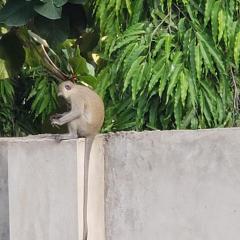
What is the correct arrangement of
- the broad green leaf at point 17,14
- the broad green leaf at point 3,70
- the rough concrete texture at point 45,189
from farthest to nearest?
the broad green leaf at point 3,70, the broad green leaf at point 17,14, the rough concrete texture at point 45,189

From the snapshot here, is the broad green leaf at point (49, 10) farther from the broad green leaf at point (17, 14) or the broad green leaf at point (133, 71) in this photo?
the broad green leaf at point (133, 71)

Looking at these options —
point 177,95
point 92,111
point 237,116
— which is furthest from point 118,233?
point 237,116

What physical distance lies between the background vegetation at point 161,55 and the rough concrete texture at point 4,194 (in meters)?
1.39

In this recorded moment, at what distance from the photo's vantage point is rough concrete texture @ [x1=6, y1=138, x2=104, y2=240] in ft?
11.5

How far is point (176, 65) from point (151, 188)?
137 cm

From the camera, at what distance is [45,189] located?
3535 millimetres

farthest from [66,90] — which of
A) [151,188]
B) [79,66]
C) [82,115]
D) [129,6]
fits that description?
[79,66]

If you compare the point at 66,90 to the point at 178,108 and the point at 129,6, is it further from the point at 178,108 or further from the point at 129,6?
the point at 129,6

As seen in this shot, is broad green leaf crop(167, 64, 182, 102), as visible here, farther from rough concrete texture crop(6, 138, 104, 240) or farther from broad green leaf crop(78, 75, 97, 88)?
rough concrete texture crop(6, 138, 104, 240)

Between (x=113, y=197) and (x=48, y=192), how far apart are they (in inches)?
14.2

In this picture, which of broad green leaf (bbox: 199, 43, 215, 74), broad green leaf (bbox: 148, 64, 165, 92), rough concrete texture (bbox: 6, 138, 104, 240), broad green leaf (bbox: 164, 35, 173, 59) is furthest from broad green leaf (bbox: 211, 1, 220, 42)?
rough concrete texture (bbox: 6, 138, 104, 240)

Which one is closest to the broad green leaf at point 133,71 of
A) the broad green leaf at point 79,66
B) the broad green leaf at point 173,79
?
the broad green leaf at point 173,79

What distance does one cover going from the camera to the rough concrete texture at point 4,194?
3590 mm

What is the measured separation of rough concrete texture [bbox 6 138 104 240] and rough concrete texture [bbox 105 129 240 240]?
0.25m
